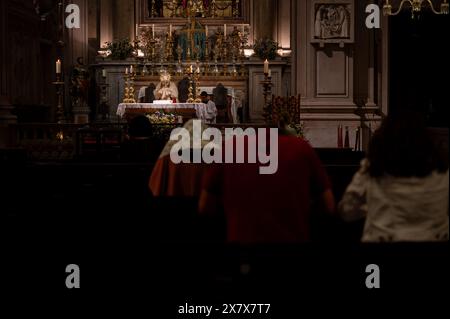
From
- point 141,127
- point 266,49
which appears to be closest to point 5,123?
point 141,127

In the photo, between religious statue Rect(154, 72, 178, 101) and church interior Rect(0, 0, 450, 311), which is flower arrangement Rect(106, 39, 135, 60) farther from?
religious statue Rect(154, 72, 178, 101)

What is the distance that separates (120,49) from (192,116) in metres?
5.65

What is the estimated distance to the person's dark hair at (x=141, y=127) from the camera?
794cm

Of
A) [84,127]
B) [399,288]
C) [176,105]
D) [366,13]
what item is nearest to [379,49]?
[366,13]

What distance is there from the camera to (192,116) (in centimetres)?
1944

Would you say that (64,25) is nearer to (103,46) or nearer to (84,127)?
(103,46)

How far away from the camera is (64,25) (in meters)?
23.0

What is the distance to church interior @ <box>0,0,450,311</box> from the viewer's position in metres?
4.15

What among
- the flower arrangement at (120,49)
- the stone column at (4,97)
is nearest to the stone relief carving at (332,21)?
the stone column at (4,97)

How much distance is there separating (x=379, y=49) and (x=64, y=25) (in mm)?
10418

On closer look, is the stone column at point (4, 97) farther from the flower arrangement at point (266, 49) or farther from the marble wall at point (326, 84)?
the flower arrangement at point (266, 49)

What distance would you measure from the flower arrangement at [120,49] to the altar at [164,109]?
5377 millimetres

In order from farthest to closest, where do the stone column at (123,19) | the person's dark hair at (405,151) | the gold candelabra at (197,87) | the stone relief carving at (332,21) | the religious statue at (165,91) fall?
the stone column at (123,19), the religious statue at (165,91), the gold candelabra at (197,87), the stone relief carving at (332,21), the person's dark hair at (405,151)

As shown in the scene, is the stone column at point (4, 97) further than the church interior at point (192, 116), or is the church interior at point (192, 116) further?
the stone column at point (4, 97)
